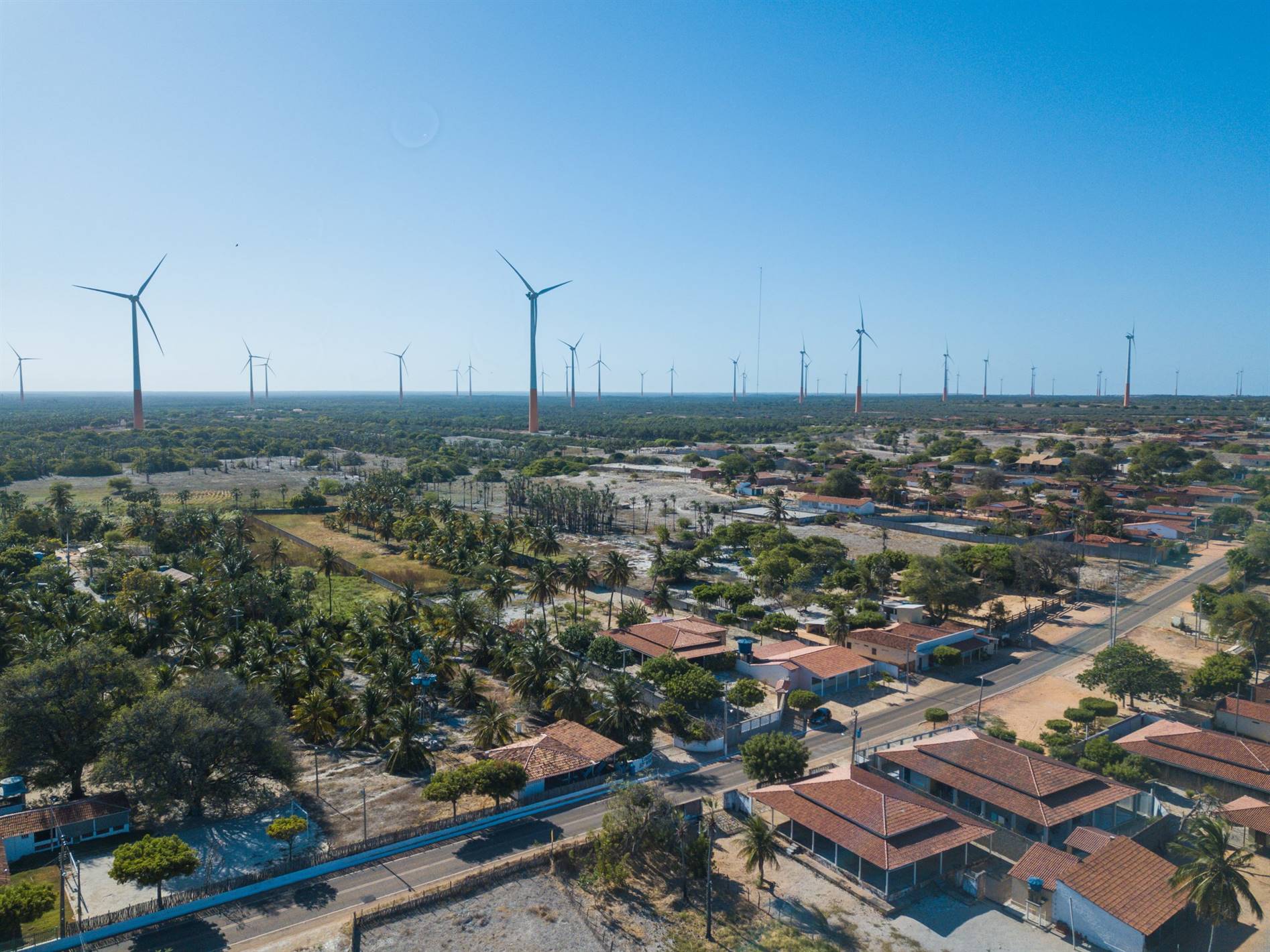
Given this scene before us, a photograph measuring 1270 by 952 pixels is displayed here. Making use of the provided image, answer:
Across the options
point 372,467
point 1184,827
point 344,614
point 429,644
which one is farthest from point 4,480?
point 1184,827

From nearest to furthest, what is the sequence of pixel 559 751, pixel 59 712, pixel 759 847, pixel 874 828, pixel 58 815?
pixel 759 847
pixel 874 828
pixel 58 815
pixel 59 712
pixel 559 751

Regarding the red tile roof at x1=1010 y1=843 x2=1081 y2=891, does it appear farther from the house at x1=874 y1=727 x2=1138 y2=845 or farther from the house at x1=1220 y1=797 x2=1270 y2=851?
the house at x1=1220 y1=797 x2=1270 y2=851

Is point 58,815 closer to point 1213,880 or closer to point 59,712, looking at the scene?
point 59,712

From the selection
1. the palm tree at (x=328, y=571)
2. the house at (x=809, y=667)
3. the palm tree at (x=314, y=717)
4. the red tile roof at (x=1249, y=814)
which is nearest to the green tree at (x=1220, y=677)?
the red tile roof at (x=1249, y=814)

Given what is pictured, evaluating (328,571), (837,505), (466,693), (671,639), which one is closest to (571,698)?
(466,693)

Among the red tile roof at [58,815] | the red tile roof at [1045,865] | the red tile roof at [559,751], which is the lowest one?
the red tile roof at [1045,865]

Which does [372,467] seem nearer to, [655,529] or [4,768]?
[655,529]

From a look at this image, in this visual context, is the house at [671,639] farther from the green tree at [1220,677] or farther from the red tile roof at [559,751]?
the green tree at [1220,677]

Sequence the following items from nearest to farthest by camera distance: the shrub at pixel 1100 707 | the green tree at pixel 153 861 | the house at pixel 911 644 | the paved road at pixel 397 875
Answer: the paved road at pixel 397 875 → the green tree at pixel 153 861 → the shrub at pixel 1100 707 → the house at pixel 911 644
